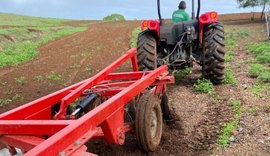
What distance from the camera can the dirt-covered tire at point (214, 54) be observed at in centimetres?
760

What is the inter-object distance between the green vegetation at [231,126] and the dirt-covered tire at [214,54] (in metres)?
1.26

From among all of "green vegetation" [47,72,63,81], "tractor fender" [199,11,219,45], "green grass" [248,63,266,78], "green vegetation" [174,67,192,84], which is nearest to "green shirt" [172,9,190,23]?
"tractor fender" [199,11,219,45]

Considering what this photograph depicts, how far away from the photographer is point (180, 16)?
830cm

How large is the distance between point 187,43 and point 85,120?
481cm

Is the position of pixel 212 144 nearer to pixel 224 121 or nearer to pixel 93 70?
pixel 224 121

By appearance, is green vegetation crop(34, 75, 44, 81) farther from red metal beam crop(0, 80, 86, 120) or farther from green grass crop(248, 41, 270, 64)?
green grass crop(248, 41, 270, 64)

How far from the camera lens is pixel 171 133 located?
5359 mm

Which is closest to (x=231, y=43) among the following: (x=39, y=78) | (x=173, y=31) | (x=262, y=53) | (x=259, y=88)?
(x=262, y=53)

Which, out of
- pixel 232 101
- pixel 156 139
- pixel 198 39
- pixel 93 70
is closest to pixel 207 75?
pixel 198 39

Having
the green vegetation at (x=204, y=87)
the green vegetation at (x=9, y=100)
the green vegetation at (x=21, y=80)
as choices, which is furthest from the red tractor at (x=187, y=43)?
the green vegetation at (x=21, y=80)

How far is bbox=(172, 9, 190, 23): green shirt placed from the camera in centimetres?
828

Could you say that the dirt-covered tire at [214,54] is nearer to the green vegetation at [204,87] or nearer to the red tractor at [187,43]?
the red tractor at [187,43]

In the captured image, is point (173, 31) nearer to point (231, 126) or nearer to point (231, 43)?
point (231, 126)

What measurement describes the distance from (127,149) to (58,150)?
1940 mm
